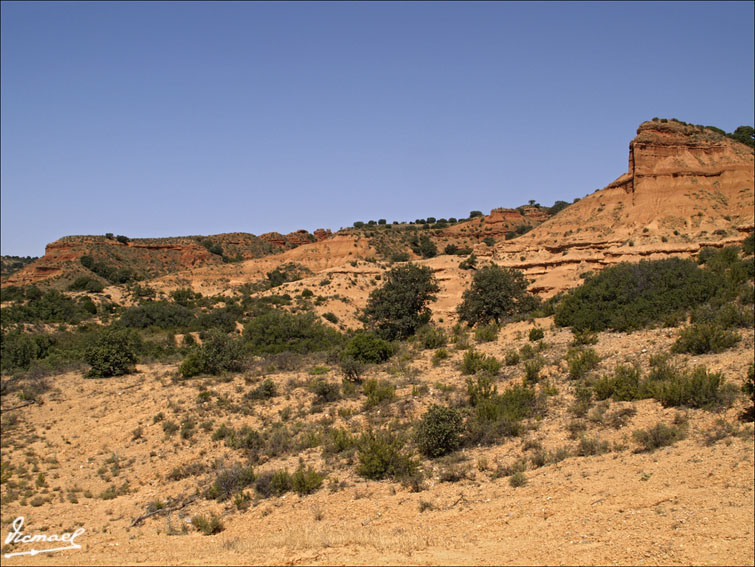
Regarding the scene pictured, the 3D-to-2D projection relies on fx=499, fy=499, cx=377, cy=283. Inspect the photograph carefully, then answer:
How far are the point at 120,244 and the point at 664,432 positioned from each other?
76.9 m

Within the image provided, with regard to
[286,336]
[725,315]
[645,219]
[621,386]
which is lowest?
[621,386]

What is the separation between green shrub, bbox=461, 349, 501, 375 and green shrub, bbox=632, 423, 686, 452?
600cm

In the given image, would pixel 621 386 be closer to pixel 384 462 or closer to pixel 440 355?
pixel 384 462

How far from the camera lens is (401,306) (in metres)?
25.6

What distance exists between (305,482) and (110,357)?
44.3 ft

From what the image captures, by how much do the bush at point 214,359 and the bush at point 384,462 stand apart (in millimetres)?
9845

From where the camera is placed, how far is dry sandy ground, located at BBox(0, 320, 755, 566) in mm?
5777

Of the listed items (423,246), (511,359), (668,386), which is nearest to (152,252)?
(423,246)

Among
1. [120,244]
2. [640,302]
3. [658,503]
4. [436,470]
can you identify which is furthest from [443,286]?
[120,244]

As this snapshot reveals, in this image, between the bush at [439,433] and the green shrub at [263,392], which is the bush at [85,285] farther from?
the bush at [439,433]

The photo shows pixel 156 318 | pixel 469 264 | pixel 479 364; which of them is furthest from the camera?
pixel 469 264

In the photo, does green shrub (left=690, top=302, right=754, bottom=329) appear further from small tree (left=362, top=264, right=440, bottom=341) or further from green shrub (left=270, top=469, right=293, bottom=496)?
green shrub (left=270, top=469, right=293, bottom=496)

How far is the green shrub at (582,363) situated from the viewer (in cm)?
1321
